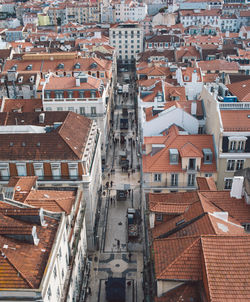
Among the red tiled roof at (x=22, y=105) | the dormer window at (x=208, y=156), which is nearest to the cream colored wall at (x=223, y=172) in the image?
the dormer window at (x=208, y=156)

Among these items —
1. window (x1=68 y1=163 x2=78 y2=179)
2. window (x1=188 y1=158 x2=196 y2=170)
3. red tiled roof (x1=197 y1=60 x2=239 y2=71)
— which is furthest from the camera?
red tiled roof (x1=197 y1=60 x2=239 y2=71)

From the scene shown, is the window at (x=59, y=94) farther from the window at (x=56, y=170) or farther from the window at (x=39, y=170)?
the window at (x=56, y=170)

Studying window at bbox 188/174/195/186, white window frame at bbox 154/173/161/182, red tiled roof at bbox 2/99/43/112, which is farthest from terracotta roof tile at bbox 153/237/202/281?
red tiled roof at bbox 2/99/43/112

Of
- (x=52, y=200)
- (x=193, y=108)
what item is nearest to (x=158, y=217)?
(x=52, y=200)

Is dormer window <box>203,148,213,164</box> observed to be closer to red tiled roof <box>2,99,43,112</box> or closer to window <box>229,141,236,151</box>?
window <box>229,141,236,151</box>

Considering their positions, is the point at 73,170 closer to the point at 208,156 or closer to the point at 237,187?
the point at 208,156
